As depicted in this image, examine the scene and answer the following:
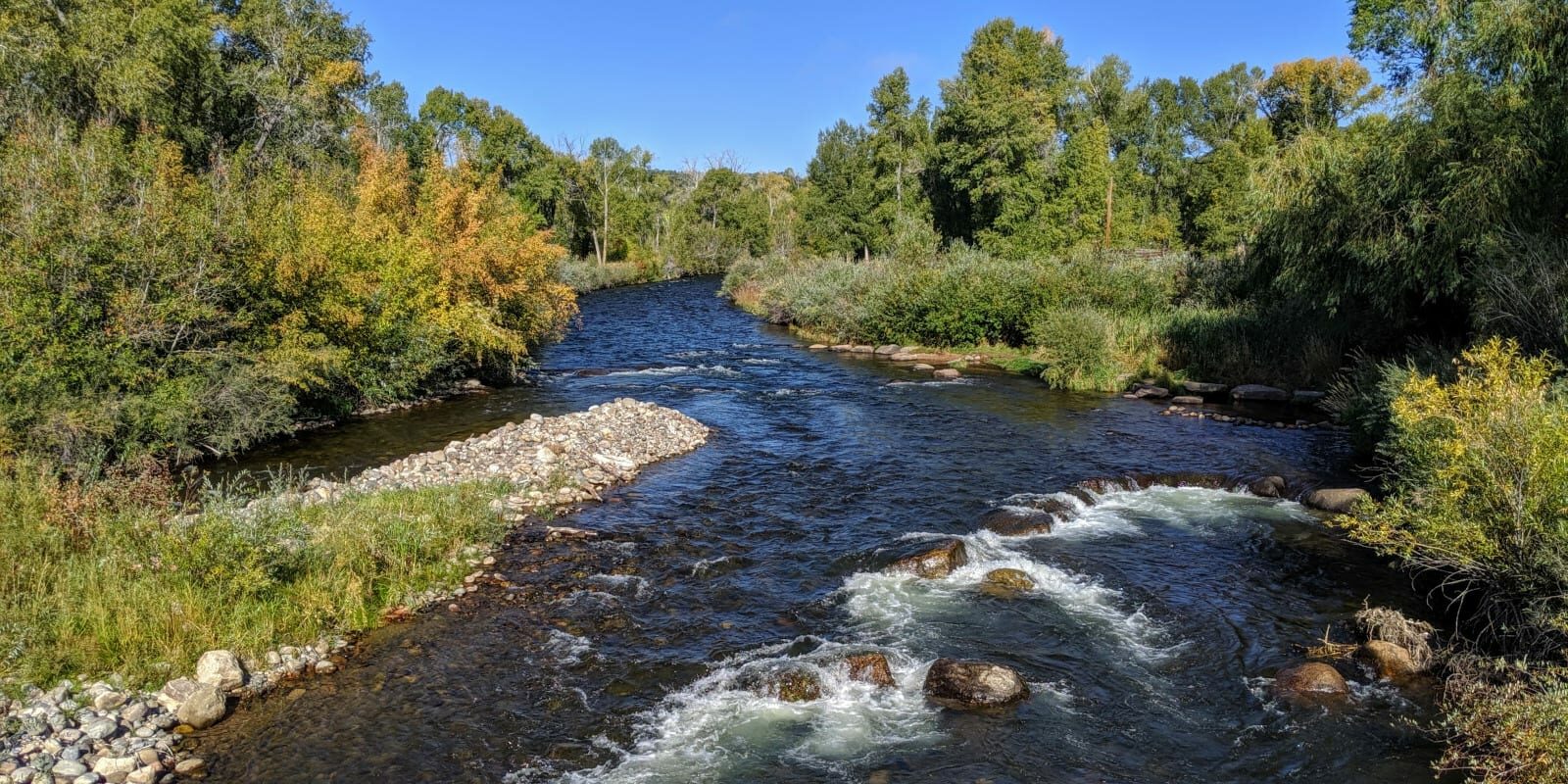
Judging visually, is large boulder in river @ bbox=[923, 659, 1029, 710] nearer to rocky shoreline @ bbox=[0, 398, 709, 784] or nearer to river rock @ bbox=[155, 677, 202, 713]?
rocky shoreline @ bbox=[0, 398, 709, 784]

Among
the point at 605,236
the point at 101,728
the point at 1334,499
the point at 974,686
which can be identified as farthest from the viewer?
the point at 605,236

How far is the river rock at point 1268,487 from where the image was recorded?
643 inches

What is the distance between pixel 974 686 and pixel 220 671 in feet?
27.0

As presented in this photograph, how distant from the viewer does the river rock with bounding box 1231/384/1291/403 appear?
24.9 metres

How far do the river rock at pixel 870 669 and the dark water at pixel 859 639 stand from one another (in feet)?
0.90

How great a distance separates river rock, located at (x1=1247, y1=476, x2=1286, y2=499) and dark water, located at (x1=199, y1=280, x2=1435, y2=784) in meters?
0.69

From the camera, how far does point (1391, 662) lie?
9.51 metres

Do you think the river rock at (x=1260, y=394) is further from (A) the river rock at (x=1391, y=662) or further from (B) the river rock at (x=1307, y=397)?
(A) the river rock at (x=1391, y=662)

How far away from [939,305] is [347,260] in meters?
23.3

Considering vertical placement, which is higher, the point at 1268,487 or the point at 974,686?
the point at 1268,487

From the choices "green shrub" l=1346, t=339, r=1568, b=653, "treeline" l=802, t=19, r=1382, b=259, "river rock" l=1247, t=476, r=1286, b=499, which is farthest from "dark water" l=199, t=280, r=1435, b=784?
"treeline" l=802, t=19, r=1382, b=259

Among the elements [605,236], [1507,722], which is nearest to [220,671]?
[1507,722]

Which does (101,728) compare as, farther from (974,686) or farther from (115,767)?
(974,686)

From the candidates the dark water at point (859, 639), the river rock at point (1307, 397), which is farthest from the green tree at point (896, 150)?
the dark water at point (859, 639)
